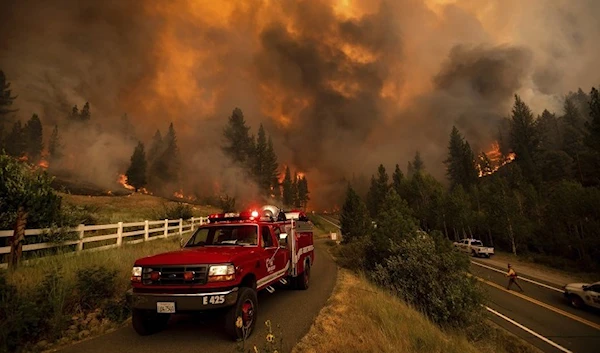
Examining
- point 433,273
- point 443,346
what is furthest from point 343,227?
point 443,346

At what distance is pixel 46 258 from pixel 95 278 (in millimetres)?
2553

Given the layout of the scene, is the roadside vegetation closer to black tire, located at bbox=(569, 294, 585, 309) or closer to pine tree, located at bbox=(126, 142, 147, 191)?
black tire, located at bbox=(569, 294, 585, 309)

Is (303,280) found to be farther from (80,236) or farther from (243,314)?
(80,236)

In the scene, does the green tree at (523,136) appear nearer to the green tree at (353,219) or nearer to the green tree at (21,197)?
the green tree at (353,219)

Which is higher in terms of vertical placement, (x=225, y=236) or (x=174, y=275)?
(x=225, y=236)

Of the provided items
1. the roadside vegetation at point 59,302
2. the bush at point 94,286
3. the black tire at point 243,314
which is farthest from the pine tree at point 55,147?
the black tire at point 243,314

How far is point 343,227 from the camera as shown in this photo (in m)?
42.6

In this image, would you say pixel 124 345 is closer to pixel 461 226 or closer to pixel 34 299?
pixel 34 299

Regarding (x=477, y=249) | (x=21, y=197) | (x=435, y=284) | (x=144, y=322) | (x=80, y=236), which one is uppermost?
(x=21, y=197)

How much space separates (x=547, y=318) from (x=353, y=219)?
2545 cm

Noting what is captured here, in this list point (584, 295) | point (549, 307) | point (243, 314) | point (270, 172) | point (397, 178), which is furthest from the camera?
point (397, 178)

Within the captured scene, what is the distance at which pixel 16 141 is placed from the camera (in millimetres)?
66875

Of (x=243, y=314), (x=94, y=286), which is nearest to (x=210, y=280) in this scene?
(x=243, y=314)

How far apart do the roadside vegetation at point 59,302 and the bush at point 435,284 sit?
34.1 feet
